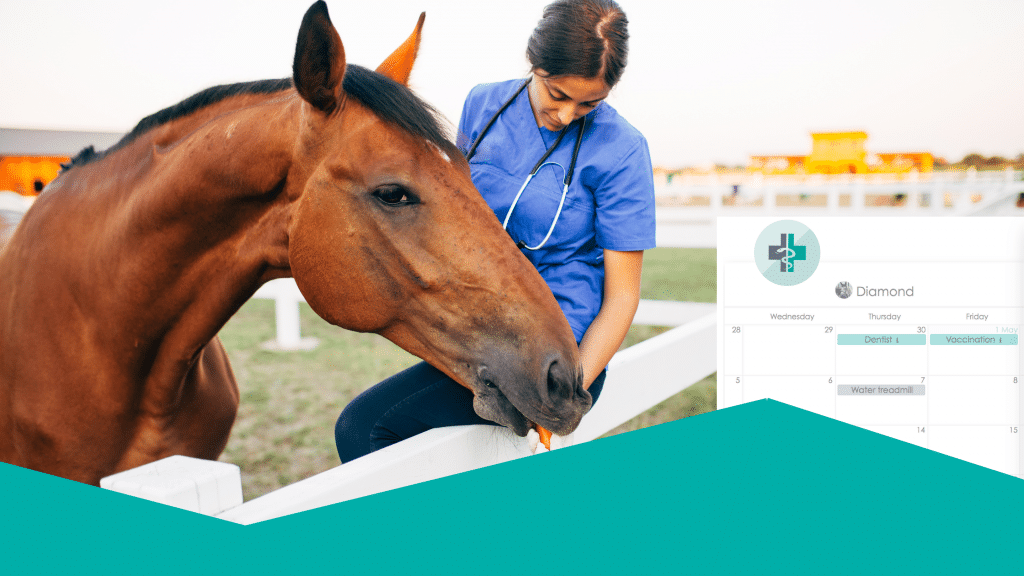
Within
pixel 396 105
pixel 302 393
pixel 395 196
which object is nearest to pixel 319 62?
pixel 396 105

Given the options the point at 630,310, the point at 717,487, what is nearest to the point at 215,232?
the point at 630,310

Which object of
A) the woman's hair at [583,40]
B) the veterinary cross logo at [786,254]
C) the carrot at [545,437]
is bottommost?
the carrot at [545,437]

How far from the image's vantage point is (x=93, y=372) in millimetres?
1369

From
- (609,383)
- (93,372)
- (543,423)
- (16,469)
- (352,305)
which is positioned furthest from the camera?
(609,383)

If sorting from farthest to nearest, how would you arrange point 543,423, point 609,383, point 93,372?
point 609,383 < point 93,372 < point 543,423

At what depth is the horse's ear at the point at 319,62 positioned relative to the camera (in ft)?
3.15

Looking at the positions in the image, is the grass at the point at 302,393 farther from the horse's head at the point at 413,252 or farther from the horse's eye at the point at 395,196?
the horse's eye at the point at 395,196

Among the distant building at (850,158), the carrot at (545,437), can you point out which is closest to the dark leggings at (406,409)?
the carrot at (545,437)

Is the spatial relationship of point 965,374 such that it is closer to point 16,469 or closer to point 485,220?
point 485,220

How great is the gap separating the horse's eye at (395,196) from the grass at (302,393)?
1.83 meters

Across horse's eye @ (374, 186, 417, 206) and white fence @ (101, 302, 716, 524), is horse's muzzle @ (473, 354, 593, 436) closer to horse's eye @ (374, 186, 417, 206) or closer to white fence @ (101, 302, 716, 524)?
white fence @ (101, 302, 716, 524)

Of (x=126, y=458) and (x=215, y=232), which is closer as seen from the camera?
(x=215, y=232)

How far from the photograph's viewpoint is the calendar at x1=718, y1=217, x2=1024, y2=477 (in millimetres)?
1280

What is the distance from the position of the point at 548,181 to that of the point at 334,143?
1.44 feet
